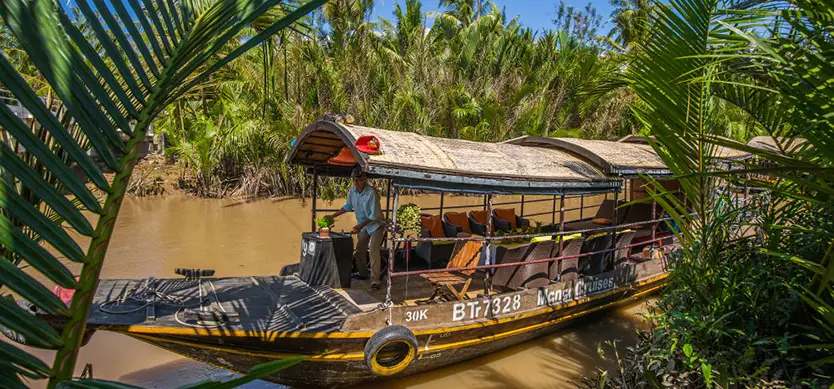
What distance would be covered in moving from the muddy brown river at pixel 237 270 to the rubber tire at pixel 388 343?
702 mm

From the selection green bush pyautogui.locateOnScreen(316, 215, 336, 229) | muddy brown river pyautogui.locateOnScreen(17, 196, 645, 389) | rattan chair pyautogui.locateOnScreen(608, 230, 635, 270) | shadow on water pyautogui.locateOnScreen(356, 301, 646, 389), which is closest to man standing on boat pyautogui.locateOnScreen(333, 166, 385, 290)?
green bush pyautogui.locateOnScreen(316, 215, 336, 229)

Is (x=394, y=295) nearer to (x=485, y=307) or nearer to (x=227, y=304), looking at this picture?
(x=485, y=307)

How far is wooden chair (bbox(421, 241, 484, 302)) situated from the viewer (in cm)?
621

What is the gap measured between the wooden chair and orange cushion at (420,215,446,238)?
2.17 feet

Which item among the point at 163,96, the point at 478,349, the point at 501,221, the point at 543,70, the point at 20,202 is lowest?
the point at 478,349

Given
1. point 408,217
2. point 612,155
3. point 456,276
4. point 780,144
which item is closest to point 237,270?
point 408,217

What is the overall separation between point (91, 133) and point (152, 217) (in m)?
15.5

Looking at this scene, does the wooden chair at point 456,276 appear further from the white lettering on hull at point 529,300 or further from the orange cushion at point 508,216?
the orange cushion at point 508,216

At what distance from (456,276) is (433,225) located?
140 cm

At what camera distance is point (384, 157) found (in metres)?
5.06

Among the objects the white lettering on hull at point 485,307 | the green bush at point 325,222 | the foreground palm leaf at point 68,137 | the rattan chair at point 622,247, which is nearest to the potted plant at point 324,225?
the green bush at point 325,222

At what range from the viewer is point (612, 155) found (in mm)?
7531

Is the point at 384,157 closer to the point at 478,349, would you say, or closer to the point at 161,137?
the point at 478,349

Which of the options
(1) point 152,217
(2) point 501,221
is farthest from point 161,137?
(2) point 501,221
